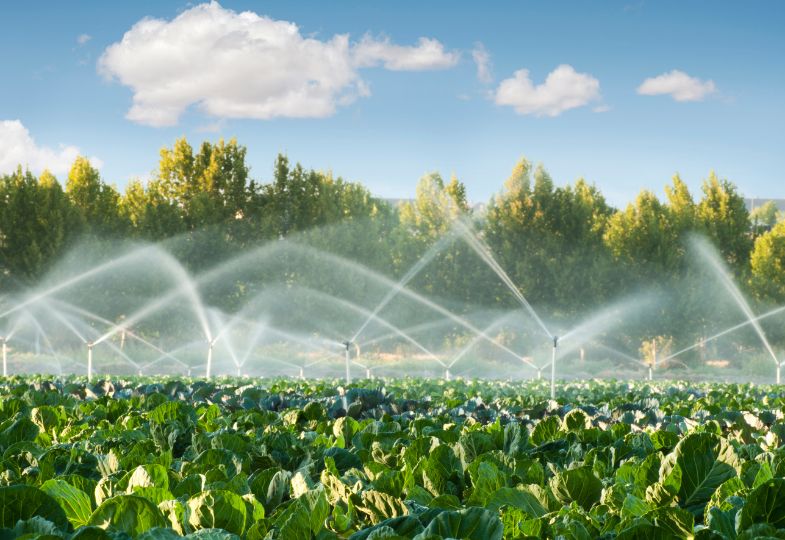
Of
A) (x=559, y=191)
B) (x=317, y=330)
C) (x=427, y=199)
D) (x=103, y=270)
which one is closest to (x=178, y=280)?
(x=103, y=270)

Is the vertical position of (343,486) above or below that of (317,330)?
above

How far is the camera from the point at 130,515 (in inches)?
60.1

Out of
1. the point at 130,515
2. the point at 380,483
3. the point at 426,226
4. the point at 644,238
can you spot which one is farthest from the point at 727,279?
the point at 130,515

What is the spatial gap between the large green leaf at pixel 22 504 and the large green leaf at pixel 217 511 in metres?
0.26

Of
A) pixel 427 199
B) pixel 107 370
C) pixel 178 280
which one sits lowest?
pixel 107 370

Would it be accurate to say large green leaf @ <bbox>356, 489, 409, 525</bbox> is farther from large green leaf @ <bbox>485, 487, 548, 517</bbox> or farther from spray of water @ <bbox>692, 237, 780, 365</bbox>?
spray of water @ <bbox>692, 237, 780, 365</bbox>

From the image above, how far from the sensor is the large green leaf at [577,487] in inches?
79.8

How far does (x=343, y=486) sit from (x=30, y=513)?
65 centimetres

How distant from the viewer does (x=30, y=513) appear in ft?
5.11

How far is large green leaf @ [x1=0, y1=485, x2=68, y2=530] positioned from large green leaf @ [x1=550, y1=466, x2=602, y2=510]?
1.11m

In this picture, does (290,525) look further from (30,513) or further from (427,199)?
(427,199)

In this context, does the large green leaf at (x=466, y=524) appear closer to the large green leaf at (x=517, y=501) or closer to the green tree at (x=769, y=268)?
the large green leaf at (x=517, y=501)

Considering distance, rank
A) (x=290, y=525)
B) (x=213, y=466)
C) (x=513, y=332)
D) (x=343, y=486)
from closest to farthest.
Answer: (x=290, y=525), (x=343, y=486), (x=213, y=466), (x=513, y=332)

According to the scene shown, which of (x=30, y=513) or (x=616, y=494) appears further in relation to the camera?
(x=616, y=494)
